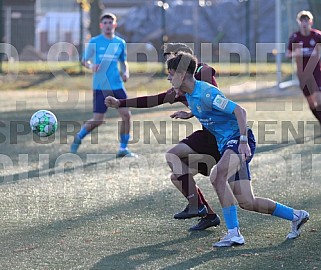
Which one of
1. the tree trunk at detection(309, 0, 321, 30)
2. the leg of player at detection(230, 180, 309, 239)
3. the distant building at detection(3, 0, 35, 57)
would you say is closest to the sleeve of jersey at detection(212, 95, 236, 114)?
the leg of player at detection(230, 180, 309, 239)

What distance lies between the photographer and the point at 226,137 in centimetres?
618

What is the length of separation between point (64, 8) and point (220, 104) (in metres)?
42.9

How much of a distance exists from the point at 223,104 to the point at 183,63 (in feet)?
1.42

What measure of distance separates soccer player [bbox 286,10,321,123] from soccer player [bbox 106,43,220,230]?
Result: 6029 mm

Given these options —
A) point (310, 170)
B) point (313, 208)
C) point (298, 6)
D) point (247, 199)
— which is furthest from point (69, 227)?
point (298, 6)

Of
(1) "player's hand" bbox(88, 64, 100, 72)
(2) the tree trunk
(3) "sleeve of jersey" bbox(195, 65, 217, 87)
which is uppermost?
(2) the tree trunk

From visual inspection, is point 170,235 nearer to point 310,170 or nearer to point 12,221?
point 12,221

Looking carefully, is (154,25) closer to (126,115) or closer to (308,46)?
(308,46)

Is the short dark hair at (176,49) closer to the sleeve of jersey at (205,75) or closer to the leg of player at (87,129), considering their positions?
the sleeve of jersey at (205,75)

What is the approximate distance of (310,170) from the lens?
32.1 ft

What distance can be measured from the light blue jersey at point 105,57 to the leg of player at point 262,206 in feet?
17.1

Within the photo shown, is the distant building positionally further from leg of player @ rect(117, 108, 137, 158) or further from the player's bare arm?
the player's bare arm

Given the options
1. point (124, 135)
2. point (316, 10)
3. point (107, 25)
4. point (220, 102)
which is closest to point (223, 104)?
point (220, 102)

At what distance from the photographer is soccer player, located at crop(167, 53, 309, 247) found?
5984 mm
